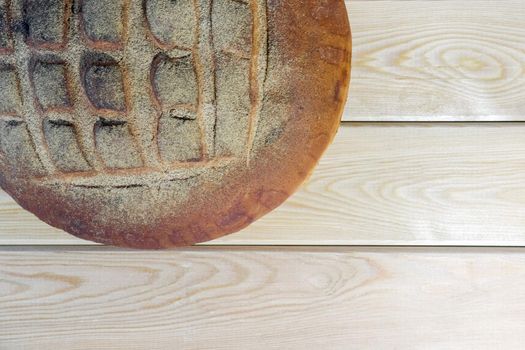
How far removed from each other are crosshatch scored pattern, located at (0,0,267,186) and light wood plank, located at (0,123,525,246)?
0.33 metres

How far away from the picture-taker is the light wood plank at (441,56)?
0.97m

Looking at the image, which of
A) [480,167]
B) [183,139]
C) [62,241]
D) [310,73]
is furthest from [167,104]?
[480,167]

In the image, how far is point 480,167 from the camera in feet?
3.29

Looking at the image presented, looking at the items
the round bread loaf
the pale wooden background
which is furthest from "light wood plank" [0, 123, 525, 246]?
the round bread loaf

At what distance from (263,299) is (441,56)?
0.55 meters

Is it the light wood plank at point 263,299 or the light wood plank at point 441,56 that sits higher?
the light wood plank at point 441,56

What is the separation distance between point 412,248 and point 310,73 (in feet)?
1.51

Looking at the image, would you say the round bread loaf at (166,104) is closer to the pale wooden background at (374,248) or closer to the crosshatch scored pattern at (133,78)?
the crosshatch scored pattern at (133,78)

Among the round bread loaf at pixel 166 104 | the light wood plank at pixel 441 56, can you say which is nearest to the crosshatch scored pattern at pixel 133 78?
the round bread loaf at pixel 166 104

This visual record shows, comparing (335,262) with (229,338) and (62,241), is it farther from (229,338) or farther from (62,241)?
(62,241)

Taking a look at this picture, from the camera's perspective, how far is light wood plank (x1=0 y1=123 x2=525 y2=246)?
995 mm

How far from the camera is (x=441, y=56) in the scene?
97 cm

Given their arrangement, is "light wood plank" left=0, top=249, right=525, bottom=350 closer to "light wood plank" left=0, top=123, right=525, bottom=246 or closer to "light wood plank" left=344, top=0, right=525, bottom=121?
"light wood plank" left=0, top=123, right=525, bottom=246

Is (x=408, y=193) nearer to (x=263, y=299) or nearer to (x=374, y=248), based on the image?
(x=374, y=248)
